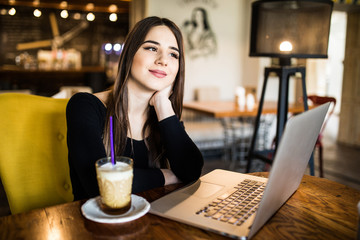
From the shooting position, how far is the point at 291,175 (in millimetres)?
899

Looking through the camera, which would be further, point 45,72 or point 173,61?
point 45,72

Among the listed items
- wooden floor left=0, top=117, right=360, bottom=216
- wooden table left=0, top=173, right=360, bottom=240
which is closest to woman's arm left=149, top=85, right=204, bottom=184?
wooden table left=0, top=173, right=360, bottom=240

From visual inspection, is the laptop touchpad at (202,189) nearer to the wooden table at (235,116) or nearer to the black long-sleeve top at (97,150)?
the black long-sleeve top at (97,150)

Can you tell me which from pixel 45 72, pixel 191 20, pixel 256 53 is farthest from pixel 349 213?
pixel 45 72

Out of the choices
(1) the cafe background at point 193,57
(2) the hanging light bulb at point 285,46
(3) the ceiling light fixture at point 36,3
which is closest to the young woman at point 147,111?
(2) the hanging light bulb at point 285,46

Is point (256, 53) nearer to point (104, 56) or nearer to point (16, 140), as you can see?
point (16, 140)

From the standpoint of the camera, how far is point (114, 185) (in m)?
0.83

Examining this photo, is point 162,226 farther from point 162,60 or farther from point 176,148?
point 162,60

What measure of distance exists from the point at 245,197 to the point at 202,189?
0.14 metres

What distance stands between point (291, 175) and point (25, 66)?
7.01 metres

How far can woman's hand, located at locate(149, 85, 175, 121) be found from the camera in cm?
138

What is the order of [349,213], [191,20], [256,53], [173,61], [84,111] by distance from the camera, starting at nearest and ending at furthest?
[349,213], [84,111], [173,61], [256,53], [191,20]

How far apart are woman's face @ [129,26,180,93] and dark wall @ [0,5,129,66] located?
6602 mm

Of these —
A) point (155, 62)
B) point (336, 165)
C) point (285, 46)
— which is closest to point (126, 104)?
point (155, 62)
